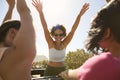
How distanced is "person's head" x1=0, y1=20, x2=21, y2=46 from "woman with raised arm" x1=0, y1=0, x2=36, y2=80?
9cm

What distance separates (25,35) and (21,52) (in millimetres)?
213

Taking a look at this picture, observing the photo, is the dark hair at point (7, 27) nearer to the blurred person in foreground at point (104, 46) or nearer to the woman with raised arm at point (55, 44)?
the blurred person in foreground at point (104, 46)

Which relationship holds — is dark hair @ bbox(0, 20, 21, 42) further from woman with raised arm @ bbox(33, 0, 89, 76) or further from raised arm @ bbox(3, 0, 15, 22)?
woman with raised arm @ bbox(33, 0, 89, 76)

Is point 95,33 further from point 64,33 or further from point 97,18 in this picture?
point 64,33

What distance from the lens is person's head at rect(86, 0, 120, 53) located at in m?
2.19

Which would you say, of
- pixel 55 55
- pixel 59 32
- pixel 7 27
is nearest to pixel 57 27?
pixel 59 32

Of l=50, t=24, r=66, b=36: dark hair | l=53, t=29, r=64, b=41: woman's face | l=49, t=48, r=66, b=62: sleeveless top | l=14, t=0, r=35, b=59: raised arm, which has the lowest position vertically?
l=49, t=48, r=66, b=62: sleeveless top

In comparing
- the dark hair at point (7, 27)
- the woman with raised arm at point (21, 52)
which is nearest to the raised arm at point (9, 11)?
the dark hair at point (7, 27)

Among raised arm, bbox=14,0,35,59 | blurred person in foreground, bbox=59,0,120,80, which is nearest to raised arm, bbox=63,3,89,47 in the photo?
raised arm, bbox=14,0,35,59

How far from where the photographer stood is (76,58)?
27.1m

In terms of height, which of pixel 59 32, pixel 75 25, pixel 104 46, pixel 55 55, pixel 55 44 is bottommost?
pixel 55 55

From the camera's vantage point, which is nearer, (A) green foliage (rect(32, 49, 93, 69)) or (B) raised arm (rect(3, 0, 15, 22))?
(B) raised arm (rect(3, 0, 15, 22))

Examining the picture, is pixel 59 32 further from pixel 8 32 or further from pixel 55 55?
pixel 8 32

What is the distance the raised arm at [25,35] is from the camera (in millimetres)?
2979
